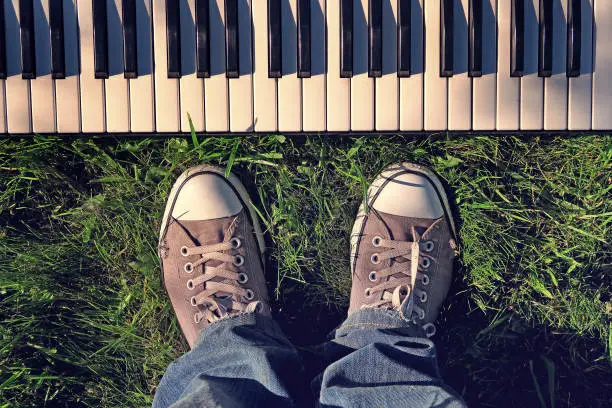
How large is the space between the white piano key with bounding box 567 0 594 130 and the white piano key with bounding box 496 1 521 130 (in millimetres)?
121

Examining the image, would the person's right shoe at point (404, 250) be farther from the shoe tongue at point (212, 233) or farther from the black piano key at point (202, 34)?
the black piano key at point (202, 34)

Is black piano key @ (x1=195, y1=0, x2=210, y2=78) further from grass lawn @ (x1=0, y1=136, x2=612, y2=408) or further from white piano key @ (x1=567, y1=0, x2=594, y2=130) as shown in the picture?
white piano key @ (x1=567, y1=0, x2=594, y2=130)

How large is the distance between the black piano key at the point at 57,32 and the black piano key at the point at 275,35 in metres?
0.43

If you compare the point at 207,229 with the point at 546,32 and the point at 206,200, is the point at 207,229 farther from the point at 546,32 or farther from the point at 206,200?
the point at 546,32

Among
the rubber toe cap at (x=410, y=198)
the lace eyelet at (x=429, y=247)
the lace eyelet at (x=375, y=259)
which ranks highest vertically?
the rubber toe cap at (x=410, y=198)

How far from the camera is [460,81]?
4.38 ft

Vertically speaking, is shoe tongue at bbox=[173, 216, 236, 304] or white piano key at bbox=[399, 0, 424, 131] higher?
white piano key at bbox=[399, 0, 424, 131]

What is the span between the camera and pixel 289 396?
1.30m

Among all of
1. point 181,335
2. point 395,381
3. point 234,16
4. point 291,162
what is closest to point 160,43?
point 234,16

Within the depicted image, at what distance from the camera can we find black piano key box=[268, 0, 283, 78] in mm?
1277

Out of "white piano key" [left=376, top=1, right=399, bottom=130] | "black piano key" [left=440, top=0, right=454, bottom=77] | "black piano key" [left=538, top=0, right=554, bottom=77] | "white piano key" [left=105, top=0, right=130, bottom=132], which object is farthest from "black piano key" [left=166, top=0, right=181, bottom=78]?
"black piano key" [left=538, top=0, right=554, bottom=77]

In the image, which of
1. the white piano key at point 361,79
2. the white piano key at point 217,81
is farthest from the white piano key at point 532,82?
the white piano key at point 217,81

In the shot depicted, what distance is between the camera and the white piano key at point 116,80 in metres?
1.29

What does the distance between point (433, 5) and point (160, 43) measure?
1.91 ft
